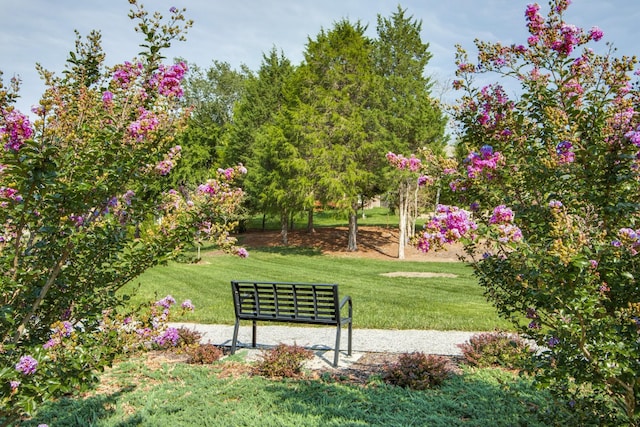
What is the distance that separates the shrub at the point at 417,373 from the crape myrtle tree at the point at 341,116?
18.3m

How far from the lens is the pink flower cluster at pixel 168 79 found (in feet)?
9.97

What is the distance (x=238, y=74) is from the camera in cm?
4338

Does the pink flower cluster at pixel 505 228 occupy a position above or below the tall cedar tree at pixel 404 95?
below

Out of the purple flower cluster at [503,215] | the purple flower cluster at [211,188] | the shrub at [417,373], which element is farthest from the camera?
the shrub at [417,373]

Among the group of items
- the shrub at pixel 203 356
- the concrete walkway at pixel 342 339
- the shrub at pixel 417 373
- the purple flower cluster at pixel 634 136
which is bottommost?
the concrete walkway at pixel 342 339

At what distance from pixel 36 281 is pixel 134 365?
3.55 metres

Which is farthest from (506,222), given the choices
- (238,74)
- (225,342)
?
(238,74)

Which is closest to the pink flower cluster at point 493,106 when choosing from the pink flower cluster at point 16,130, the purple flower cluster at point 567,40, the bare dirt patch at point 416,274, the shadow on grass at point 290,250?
the purple flower cluster at point 567,40

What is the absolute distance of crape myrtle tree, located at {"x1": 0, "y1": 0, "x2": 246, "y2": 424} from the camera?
2.26 m

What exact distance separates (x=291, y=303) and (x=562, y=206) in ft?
14.0

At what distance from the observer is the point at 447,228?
250 cm

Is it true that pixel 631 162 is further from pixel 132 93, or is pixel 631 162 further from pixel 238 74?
pixel 238 74

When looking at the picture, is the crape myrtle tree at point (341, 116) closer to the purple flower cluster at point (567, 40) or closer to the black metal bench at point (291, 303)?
the black metal bench at point (291, 303)

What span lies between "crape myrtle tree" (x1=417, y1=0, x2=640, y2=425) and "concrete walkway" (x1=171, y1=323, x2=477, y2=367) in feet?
11.6
